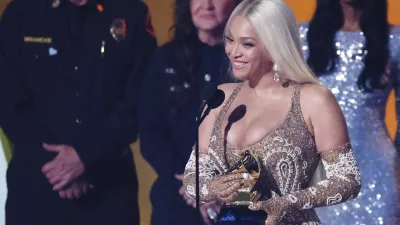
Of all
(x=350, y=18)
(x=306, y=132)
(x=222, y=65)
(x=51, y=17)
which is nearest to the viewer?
(x=306, y=132)

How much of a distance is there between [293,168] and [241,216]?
246mm

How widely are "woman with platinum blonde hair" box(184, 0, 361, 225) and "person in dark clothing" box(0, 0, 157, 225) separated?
Answer: 0.80 metres

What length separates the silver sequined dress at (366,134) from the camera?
2.72 m

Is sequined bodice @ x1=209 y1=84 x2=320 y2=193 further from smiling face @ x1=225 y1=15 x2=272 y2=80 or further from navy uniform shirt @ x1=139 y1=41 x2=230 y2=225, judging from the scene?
navy uniform shirt @ x1=139 y1=41 x2=230 y2=225

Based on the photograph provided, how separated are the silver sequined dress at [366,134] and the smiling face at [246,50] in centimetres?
50

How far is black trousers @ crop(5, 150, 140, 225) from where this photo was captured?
10.2 feet

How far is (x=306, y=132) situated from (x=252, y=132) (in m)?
0.18

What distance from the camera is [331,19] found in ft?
9.02

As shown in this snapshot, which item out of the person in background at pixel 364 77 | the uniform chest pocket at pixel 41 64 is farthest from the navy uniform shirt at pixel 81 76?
the person in background at pixel 364 77

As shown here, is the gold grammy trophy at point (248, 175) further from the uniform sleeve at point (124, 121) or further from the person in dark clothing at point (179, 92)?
the uniform sleeve at point (124, 121)

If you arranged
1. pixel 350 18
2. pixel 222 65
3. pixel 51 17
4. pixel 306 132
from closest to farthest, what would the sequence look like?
pixel 306 132
pixel 350 18
pixel 222 65
pixel 51 17

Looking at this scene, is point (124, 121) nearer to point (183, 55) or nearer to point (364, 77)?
point (183, 55)

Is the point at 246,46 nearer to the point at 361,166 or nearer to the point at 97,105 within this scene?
the point at 361,166

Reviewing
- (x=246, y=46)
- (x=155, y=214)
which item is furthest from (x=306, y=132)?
(x=155, y=214)
